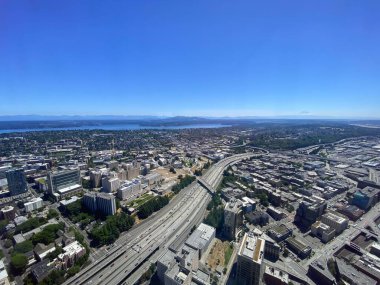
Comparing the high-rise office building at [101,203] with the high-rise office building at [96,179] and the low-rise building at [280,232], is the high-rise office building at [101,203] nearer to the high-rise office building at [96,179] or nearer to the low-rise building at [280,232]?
the high-rise office building at [96,179]

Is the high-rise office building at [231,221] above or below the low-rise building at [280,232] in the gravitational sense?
above

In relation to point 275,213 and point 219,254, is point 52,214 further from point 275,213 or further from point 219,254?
point 275,213

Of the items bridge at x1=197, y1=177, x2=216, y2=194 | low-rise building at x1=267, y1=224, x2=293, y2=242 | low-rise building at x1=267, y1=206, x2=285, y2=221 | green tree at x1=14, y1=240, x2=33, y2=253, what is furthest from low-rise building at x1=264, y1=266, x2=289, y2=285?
green tree at x1=14, y1=240, x2=33, y2=253

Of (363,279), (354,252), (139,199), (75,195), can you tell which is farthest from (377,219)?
(75,195)

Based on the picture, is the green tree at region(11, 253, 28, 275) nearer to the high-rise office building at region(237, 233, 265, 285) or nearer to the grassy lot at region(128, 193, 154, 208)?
the grassy lot at region(128, 193, 154, 208)

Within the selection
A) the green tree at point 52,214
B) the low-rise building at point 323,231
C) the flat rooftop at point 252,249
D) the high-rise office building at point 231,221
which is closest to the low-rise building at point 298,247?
the low-rise building at point 323,231

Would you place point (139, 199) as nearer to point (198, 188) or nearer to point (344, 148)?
point (198, 188)

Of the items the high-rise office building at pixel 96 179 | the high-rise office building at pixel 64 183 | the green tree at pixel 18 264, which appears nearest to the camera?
the green tree at pixel 18 264
